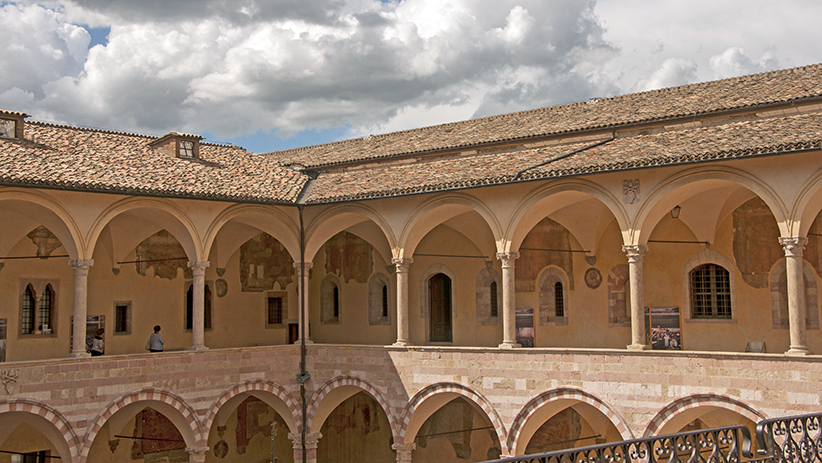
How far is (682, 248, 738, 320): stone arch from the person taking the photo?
690 inches

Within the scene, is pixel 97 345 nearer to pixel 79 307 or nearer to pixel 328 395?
pixel 79 307

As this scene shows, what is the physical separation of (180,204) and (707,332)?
11570 millimetres

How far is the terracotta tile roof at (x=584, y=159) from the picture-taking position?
48.1 feet

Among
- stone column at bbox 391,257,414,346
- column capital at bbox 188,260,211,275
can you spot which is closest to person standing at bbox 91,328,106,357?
column capital at bbox 188,260,211,275

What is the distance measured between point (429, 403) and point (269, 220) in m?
5.79

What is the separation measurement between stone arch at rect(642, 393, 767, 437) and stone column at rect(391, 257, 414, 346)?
5.75 metres

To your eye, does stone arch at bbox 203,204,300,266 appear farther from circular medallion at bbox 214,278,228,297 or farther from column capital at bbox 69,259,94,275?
column capital at bbox 69,259,94,275

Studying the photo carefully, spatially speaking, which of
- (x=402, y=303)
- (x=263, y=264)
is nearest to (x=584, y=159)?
(x=402, y=303)

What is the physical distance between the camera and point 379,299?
22.5 m

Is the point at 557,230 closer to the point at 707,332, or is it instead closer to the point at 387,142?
the point at 707,332

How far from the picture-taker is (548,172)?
1639 centimetres

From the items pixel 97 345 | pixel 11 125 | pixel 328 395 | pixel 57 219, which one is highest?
pixel 11 125

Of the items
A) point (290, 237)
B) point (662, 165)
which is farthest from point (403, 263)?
point (662, 165)

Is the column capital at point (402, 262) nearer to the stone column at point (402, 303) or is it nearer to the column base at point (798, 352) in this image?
the stone column at point (402, 303)
